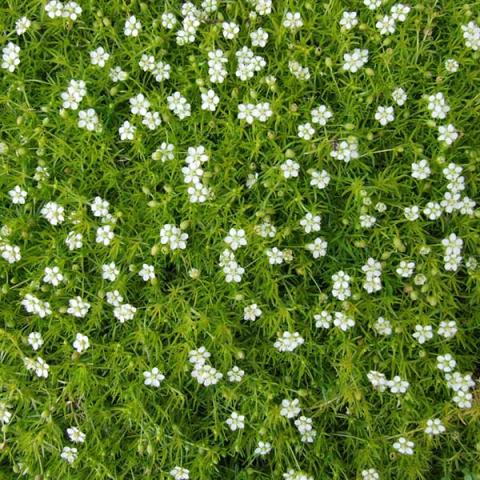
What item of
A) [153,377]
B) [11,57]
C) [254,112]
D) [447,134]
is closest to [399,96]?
[447,134]

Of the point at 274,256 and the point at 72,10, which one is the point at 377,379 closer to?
the point at 274,256

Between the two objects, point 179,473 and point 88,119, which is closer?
point 179,473

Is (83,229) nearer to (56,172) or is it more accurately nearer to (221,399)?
(56,172)

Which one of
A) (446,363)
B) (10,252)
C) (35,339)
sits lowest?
(446,363)

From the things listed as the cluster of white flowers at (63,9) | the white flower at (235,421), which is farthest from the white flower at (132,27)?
the white flower at (235,421)

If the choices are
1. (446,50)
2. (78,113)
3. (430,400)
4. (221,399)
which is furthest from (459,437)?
(78,113)

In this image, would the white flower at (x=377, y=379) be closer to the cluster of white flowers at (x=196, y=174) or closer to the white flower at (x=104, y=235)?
the cluster of white flowers at (x=196, y=174)

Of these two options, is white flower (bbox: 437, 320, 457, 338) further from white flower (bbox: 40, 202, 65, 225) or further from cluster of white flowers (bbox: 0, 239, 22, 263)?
cluster of white flowers (bbox: 0, 239, 22, 263)

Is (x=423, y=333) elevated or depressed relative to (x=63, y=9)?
depressed
